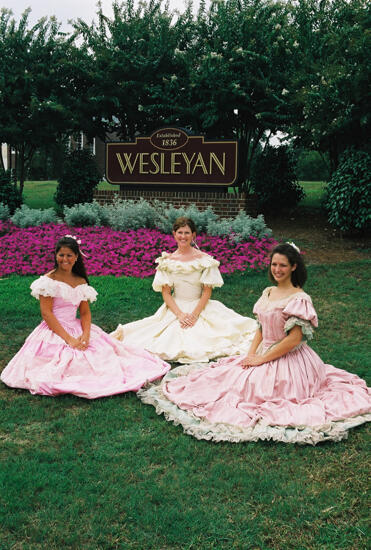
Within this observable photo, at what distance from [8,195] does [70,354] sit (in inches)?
390

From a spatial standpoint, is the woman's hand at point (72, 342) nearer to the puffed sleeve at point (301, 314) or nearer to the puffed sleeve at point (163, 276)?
the puffed sleeve at point (163, 276)

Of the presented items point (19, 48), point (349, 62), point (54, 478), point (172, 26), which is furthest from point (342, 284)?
point (19, 48)

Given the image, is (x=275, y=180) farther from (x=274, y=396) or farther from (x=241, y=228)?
(x=274, y=396)

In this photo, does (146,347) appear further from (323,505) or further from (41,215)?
(41,215)


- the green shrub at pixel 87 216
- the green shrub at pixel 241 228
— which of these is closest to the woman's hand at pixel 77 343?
the green shrub at pixel 241 228

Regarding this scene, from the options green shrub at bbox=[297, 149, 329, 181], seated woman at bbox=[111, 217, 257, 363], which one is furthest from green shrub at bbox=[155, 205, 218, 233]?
green shrub at bbox=[297, 149, 329, 181]

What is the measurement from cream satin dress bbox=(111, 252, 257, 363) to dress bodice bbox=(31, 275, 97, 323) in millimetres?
1001

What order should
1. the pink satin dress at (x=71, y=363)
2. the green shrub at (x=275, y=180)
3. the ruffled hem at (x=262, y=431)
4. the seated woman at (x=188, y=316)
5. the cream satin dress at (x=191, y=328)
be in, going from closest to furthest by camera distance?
the ruffled hem at (x=262, y=431) < the pink satin dress at (x=71, y=363) < the cream satin dress at (x=191, y=328) < the seated woman at (x=188, y=316) < the green shrub at (x=275, y=180)

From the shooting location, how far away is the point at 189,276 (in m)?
6.16

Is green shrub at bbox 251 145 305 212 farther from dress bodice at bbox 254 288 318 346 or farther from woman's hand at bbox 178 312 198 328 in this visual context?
dress bodice at bbox 254 288 318 346

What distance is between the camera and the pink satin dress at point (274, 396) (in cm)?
378

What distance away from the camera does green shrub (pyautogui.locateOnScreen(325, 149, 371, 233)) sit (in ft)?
34.3

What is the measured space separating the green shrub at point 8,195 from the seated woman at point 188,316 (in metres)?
8.55

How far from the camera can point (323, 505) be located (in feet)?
9.80
